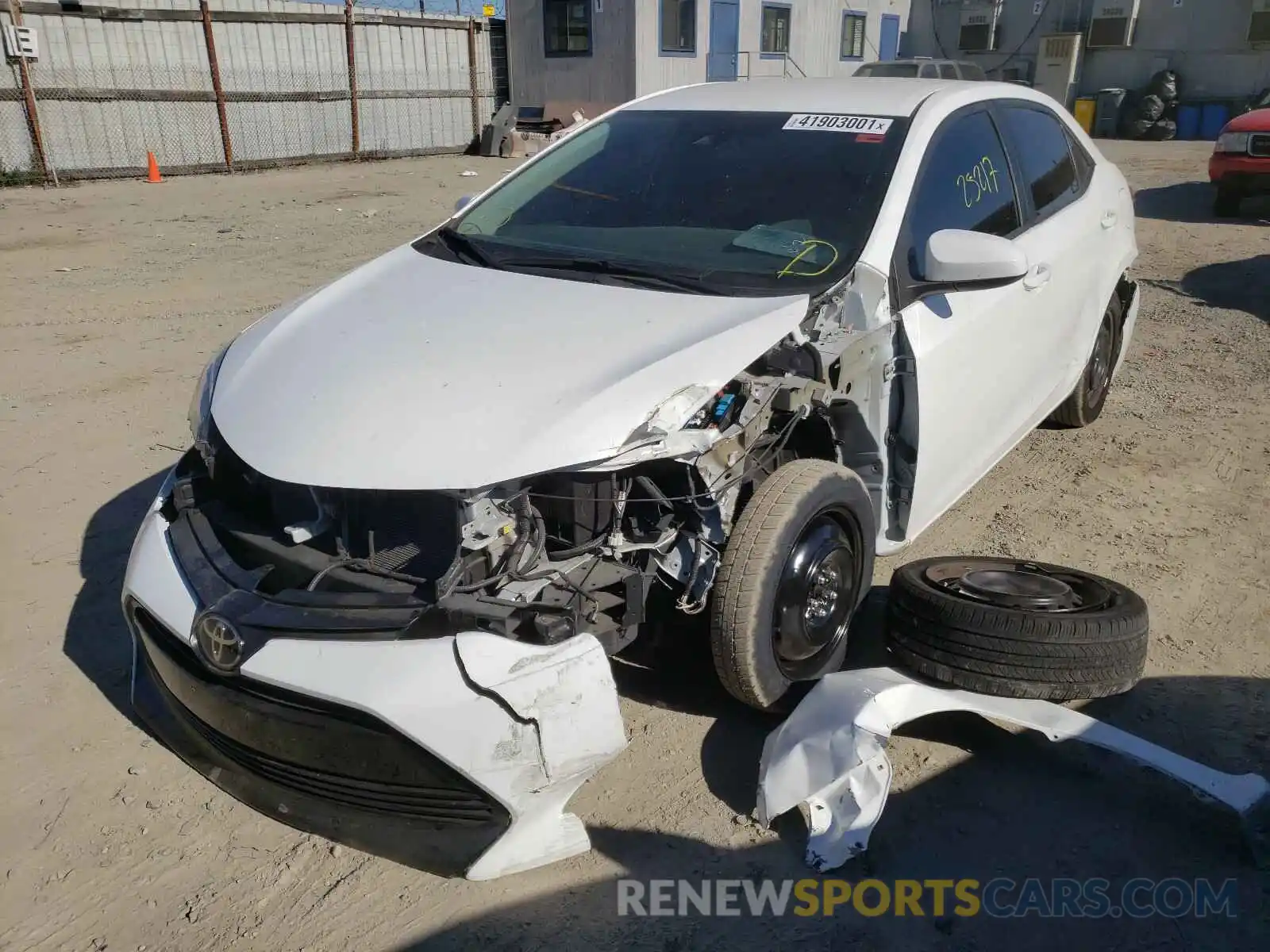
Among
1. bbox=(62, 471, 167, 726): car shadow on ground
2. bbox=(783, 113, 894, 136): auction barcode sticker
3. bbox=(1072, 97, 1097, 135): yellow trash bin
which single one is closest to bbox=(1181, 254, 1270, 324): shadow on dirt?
bbox=(783, 113, 894, 136): auction barcode sticker

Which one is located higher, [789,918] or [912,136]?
[912,136]

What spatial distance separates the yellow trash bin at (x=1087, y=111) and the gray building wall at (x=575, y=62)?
36.7 ft

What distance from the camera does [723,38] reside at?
2072 cm

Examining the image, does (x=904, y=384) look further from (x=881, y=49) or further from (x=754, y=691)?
(x=881, y=49)

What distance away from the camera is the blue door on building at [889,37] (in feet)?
83.7

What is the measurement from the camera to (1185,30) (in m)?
23.4

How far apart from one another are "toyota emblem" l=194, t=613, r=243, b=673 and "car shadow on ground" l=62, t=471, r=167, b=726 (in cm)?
88

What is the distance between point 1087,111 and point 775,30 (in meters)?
7.76

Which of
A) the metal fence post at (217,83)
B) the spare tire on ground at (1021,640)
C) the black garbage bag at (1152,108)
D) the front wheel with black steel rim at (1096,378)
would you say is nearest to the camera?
the spare tire on ground at (1021,640)

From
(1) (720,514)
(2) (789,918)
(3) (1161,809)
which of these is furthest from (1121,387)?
(2) (789,918)

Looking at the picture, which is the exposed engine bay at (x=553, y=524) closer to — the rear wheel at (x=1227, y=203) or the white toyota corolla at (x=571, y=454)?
the white toyota corolla at (x=571, y=454)

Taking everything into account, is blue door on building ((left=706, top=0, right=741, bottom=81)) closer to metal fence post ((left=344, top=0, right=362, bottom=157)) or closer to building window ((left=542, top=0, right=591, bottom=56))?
building window ((left=542, top=0, right=591, bottom=56))

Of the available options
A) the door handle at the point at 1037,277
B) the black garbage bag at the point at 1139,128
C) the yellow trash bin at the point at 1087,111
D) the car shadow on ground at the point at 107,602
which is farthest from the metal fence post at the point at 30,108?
the black garbage bag at the point at 1139,128

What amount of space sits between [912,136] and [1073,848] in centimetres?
229
